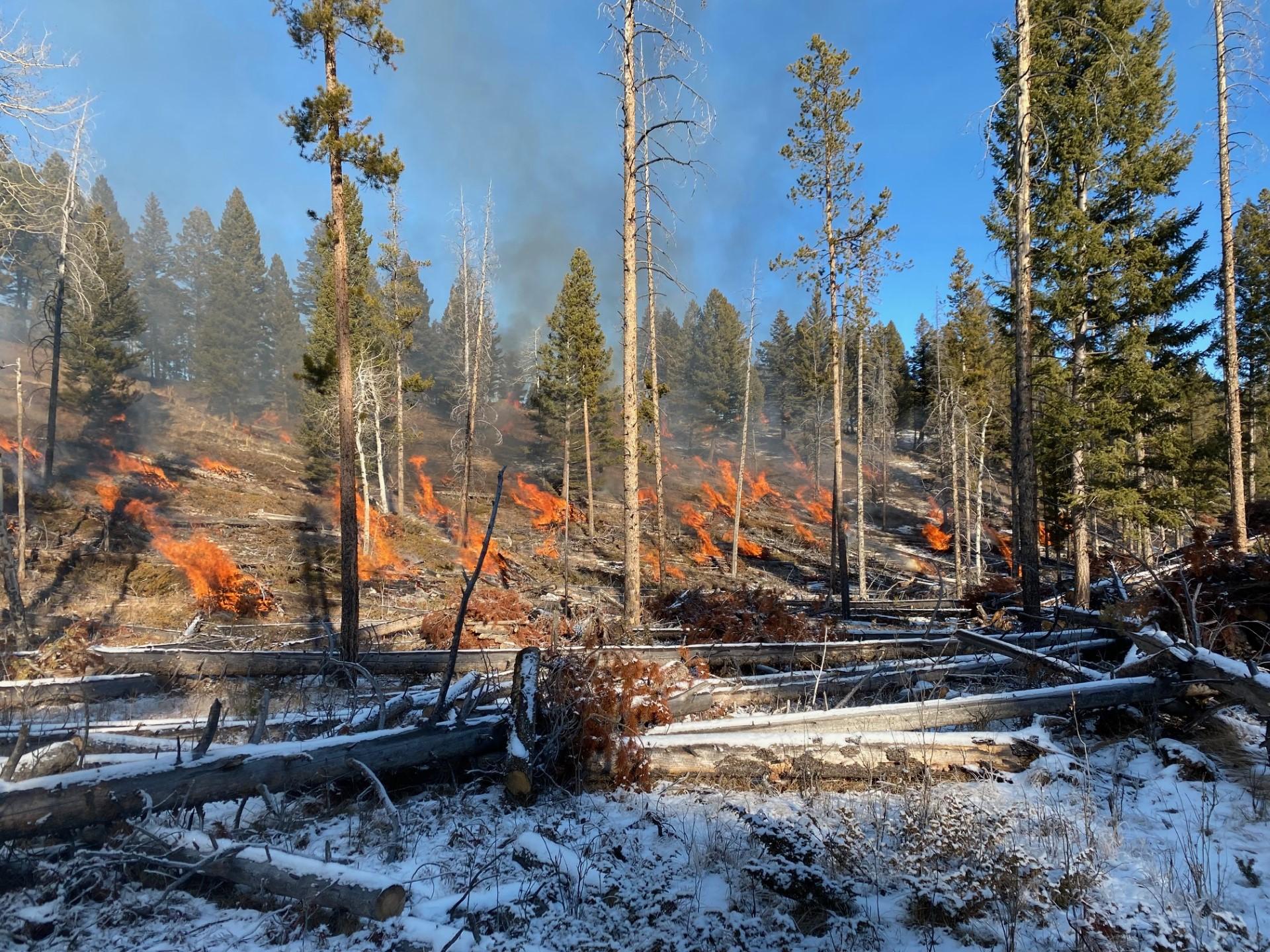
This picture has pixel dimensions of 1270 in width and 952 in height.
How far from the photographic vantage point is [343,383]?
460 inches

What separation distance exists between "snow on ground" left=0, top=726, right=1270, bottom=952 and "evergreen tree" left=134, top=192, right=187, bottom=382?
70.2 metres

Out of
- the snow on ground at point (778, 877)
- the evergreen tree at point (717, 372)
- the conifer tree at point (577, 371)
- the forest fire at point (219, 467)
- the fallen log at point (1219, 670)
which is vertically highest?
the evergreen tree at point (717, 372)

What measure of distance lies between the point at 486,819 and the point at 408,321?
25.7 metres

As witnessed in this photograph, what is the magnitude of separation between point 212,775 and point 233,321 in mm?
56980

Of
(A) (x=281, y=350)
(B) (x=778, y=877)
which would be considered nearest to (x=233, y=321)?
(A) (x=281, y=350)

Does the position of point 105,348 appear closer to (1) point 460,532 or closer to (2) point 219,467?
(2) point 219,467

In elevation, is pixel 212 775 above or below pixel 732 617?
above

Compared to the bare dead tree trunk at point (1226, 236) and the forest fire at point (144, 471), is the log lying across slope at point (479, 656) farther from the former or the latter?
the forest fire at point (144, 471)

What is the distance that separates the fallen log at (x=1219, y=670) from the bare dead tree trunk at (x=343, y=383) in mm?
11330

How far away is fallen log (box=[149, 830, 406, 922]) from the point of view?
330 centimetres

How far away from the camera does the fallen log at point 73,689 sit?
8617mm

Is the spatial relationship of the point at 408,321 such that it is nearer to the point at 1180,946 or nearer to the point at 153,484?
the point at 153,484

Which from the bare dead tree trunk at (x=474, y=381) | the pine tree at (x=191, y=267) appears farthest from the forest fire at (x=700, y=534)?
the pine tree at (x=191, y=267)

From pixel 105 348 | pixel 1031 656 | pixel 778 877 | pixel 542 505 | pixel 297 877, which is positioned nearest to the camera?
pixel 297 877
